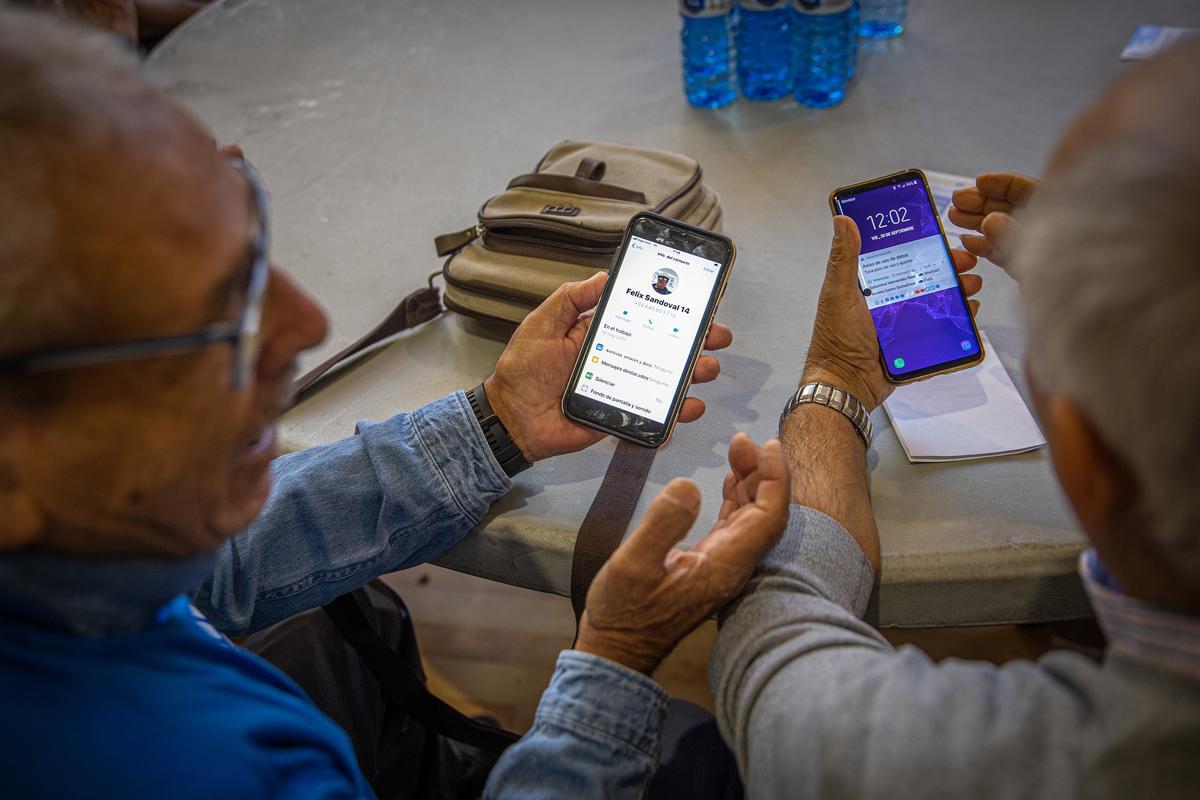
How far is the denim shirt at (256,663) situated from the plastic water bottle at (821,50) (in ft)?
2.90

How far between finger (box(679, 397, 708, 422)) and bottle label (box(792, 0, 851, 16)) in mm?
751

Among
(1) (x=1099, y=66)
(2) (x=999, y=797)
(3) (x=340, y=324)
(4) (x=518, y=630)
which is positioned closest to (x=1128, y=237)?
(2) (x=999, y=797)

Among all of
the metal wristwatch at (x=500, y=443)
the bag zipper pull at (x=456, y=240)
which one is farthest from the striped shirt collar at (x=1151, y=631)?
the bag zipper pull at (x=456, y=240)

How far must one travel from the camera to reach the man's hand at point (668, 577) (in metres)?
0.78

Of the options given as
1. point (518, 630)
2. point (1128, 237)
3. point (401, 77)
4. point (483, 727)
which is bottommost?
point (518, 630)

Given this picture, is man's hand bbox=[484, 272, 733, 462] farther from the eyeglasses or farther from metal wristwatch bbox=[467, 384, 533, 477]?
the eyeglasses

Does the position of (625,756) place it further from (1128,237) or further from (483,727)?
(1128,237)

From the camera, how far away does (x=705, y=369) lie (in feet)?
3.30

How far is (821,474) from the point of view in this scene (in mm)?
901

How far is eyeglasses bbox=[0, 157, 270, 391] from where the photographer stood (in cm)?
55

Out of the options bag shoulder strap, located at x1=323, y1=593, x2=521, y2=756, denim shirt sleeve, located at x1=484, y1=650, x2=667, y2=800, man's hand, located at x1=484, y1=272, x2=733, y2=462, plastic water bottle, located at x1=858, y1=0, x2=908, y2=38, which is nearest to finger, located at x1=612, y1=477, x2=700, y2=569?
denim shirt sleeve, located at x1=484, y1=650, x2=667, y2=800

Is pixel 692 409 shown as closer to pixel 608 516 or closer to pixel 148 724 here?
pixel 608 516

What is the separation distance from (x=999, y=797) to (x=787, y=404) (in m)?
0.53

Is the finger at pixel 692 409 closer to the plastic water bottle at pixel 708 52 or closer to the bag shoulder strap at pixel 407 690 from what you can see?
the bag shoulder strap at pixel 407 690
